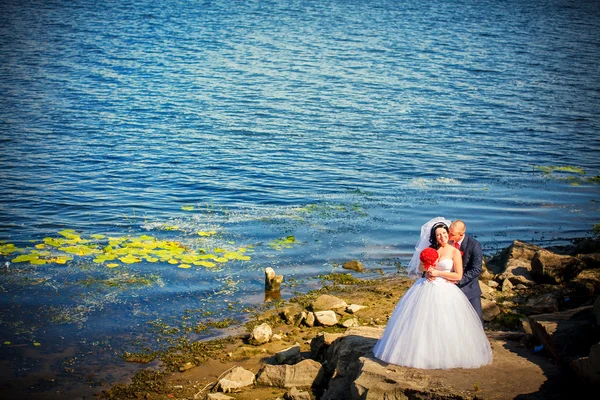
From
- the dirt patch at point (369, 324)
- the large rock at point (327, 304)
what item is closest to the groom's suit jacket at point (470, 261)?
the dirt patch at point (369, 324)

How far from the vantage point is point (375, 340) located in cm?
1090

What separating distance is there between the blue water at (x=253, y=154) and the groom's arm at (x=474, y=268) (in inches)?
232

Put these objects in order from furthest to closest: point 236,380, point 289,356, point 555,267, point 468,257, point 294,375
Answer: point 555,267 → point 289,356 → point 236,380 → point 294,375 → point 468,257

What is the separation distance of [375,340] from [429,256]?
86.7 inches

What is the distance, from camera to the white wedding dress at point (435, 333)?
9.37 meters

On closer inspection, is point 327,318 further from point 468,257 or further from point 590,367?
point 590,367

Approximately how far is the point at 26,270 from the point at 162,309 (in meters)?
4.31

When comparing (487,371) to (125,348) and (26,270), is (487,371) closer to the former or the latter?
(125,348)

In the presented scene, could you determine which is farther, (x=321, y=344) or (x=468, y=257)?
(x=321, y=344)

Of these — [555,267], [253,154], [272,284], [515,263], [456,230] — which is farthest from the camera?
[253,154]

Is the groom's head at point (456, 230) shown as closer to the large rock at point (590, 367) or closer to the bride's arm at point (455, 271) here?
the bride's arm at point (455, 271)

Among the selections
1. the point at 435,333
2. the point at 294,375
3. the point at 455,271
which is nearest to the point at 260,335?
the point at 294,375

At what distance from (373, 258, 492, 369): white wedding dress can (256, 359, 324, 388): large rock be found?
1609 mm

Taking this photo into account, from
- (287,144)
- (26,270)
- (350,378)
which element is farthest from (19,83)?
(350,378)
